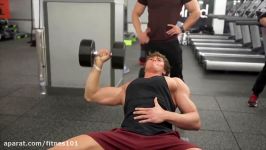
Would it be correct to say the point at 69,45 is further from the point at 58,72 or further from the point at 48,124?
the point at 48,124

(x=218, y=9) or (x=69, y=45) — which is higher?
(x=218, y=9)

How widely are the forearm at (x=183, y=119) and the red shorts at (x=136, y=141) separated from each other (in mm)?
70

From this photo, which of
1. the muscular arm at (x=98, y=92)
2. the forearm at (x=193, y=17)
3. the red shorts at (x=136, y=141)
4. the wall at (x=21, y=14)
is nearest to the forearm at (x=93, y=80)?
the muscular arm at (x=98, y=92)

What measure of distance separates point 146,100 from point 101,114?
125cm

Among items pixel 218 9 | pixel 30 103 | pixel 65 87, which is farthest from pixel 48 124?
pixel 218 9

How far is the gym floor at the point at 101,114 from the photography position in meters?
2.11

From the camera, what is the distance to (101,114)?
2.56 metres

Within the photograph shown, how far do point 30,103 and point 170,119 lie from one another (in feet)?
6.12

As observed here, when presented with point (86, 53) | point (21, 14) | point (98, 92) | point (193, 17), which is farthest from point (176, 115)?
point (21, 14)

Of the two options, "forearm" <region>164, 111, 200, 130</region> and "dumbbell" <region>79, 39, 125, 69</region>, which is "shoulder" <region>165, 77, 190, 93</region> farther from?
"dumbbell" <region>79, 39, 125, 69</region>

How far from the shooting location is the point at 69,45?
2.95 meters

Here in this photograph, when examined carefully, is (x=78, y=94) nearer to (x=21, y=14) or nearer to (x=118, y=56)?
(x=118, y=56)

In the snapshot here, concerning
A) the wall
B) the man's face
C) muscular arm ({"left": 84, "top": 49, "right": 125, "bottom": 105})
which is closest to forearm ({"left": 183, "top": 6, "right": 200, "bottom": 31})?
the man's face

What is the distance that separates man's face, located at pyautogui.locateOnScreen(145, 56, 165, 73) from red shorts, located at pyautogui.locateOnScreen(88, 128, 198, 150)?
39 centimetres
